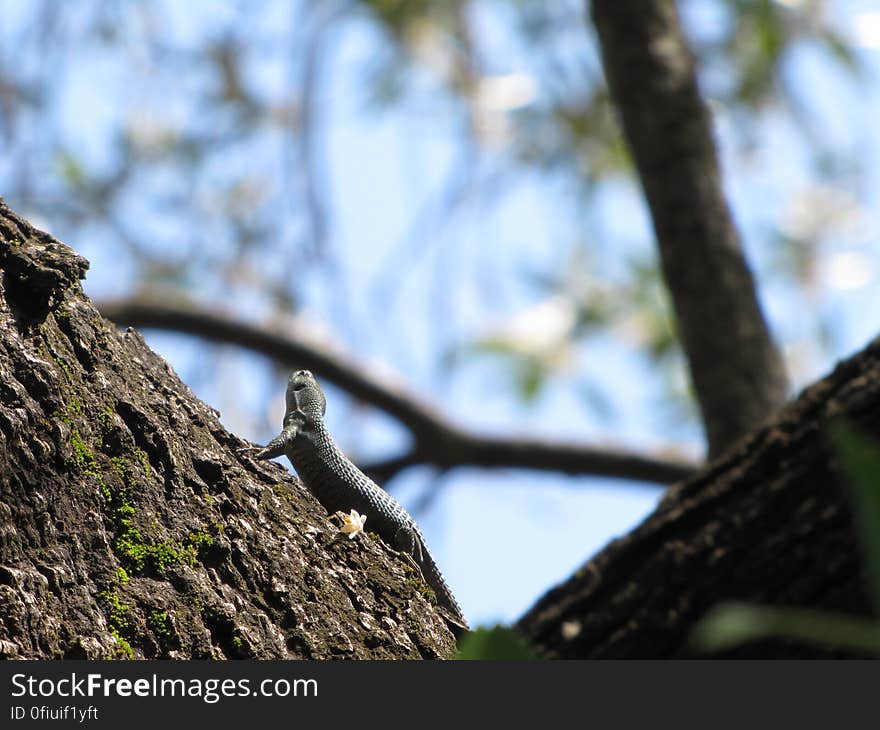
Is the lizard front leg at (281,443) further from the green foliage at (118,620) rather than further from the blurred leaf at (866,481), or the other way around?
the blurred leaf at (866,481)

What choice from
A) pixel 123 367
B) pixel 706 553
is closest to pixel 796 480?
pixel 706 553

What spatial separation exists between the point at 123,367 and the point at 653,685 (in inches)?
69.3

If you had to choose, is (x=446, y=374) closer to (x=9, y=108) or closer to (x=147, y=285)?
(x=147, y=285)

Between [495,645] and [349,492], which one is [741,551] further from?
[349,492]

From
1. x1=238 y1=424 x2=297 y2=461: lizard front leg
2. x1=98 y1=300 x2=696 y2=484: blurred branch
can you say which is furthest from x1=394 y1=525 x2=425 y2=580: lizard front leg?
x1=98 y1=300 x2=696 y2=484: blurred branch

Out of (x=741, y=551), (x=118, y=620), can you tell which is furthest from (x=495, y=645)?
(x=118, y=620)

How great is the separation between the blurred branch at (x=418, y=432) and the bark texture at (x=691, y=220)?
1.66 meters

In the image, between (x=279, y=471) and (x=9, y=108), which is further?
(x=9, y=108)

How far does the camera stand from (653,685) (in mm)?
1982

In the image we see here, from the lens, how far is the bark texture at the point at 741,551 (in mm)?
2299

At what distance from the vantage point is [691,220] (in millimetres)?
5480

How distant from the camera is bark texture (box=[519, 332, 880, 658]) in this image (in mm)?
2299

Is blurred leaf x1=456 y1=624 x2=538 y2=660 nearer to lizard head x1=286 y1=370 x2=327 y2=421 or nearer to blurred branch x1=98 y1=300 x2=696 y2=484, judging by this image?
lizard head x1=286 y1=370 x2=327 y2=421

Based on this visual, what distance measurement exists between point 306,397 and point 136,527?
248 cm
